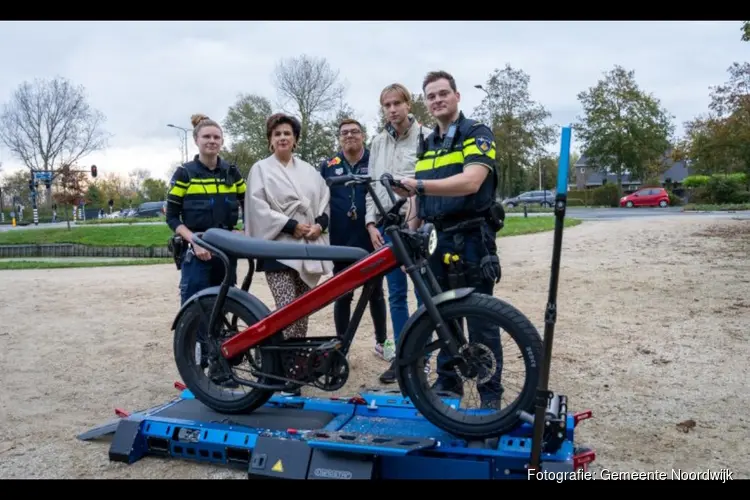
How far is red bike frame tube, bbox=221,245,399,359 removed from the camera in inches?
135

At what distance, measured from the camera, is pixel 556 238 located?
2.61m

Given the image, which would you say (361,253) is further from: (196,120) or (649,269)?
(649,269)

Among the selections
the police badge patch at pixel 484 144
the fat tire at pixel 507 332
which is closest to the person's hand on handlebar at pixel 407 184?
the police badge patch at pixel 484 144

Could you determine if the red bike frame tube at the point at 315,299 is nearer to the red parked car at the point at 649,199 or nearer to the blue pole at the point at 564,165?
the blue pole at the point at 564,165

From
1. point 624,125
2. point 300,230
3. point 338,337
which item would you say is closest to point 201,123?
point 300,230

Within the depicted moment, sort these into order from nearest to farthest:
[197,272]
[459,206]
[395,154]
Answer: [459,206]
[197,272]
[395,154]

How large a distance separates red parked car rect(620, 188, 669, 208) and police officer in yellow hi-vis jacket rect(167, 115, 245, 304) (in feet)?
135

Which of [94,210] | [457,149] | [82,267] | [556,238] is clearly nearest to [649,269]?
[457,149]

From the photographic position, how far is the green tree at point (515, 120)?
1668 inches

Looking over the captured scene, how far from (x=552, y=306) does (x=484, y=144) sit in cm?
120

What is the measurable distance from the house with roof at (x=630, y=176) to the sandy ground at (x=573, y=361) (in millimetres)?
42864

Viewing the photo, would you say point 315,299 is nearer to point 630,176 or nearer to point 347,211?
point 347,211

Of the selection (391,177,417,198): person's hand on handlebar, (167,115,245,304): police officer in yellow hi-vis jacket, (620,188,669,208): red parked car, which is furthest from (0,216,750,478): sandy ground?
(620,188,669,208): red parked car

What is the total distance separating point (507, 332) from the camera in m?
3.18
